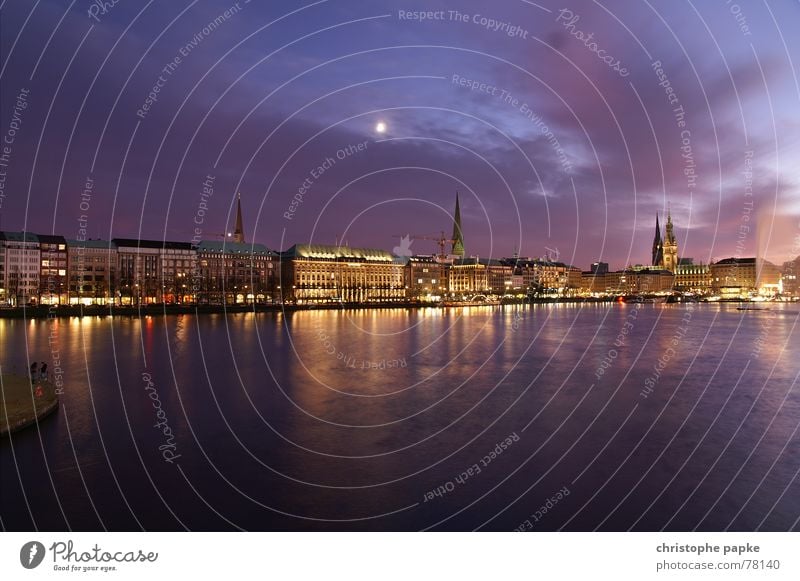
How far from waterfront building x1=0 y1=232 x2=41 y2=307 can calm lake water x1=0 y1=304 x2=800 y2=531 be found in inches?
2360

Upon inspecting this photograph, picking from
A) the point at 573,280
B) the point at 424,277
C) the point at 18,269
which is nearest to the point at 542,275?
the point at 573,280

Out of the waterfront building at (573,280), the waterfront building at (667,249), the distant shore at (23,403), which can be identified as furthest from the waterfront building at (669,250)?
the distant shore at (23,403)

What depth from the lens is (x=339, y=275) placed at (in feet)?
373

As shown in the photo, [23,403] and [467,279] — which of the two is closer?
[23,403]

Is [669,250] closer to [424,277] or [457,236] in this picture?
[457,236]

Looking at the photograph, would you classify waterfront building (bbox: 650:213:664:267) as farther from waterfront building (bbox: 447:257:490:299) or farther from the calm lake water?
the calm lake water

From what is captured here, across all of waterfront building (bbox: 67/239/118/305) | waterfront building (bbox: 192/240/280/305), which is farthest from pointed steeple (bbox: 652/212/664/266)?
waterfront building (bbox: 67/239/118/305)

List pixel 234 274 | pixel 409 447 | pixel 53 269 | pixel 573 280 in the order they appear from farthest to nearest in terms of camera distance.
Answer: pixel 573 280, pixel 234 274, pixel 53 269, pixel 409 447

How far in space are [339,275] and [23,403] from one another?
10021cm

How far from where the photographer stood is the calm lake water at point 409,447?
9.18 m

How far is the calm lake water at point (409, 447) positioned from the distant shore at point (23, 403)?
0.40 metres

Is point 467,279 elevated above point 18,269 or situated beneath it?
situated beneath

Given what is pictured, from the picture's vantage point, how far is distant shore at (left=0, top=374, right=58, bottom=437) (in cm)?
1224

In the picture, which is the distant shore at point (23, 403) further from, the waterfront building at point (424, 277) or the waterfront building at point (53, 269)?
the waterfront building at point (424, 277)
